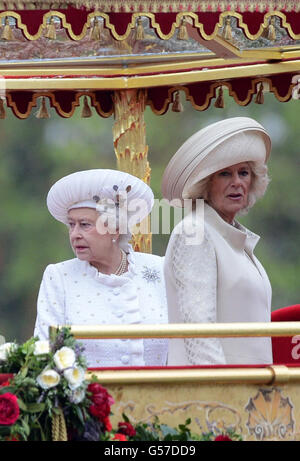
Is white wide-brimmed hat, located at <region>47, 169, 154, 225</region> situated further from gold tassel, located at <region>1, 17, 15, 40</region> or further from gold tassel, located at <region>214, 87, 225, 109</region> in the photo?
gold tassel, located at <region>214, 87, 225, 109</region>

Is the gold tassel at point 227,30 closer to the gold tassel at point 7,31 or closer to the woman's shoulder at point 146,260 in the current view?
the gold tassel at point 7,31

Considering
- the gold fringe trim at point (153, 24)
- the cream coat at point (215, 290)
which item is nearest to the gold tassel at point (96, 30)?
the gold fringe trim at point (153, 24)

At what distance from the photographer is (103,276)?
6664mm

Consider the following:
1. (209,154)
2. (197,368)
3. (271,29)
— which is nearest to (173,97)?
(271,29)

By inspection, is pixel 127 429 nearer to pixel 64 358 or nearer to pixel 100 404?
pixel 100 404

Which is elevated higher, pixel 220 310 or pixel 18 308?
pixel 18 308

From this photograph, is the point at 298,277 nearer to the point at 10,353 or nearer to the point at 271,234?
the point at 271,234

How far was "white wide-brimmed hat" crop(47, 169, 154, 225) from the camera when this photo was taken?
6.66m

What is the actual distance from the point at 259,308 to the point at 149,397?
692 millimetres

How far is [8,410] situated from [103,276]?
1.79 meters

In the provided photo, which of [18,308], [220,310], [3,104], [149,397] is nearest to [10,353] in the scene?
[149,397]

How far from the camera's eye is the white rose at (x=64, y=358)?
5.07 meters

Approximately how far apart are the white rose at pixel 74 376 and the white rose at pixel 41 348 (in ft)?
0.48

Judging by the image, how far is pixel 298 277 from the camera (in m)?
19.1
